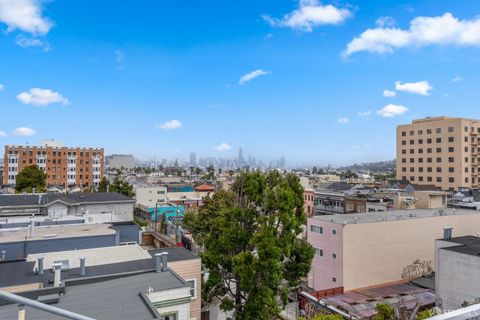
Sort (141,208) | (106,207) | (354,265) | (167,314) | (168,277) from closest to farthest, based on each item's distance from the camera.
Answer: (167,314) → (168,277) → (354,265) → (106,207) → (141,208)

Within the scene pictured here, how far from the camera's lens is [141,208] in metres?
51.3

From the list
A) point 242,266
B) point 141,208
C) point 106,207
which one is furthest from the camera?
point 141,208

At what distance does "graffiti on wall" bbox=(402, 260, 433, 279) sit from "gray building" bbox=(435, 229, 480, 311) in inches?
232

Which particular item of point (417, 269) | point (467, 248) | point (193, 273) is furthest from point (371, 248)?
point (193, 273)

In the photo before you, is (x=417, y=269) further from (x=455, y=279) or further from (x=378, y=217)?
(x=455, y=279)

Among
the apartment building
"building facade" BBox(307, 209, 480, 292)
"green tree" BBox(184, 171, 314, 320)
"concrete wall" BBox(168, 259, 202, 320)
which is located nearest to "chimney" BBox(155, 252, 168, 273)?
"concrete wall" BBox(168, 259, 202, 320)

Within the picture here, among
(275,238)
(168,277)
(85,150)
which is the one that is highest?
(85,150)

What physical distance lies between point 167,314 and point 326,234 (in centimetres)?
1464

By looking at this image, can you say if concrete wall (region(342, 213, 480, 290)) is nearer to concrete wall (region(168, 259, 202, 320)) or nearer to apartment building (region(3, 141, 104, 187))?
concrete wall (region(168, 259, 202, 320))

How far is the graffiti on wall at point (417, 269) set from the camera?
911 inches

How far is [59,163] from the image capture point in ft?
253

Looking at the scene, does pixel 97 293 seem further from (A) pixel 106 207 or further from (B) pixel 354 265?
(A) pixel 106 207

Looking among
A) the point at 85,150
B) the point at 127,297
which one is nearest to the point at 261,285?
the point at 127,297

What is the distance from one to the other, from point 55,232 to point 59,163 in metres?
66.5
